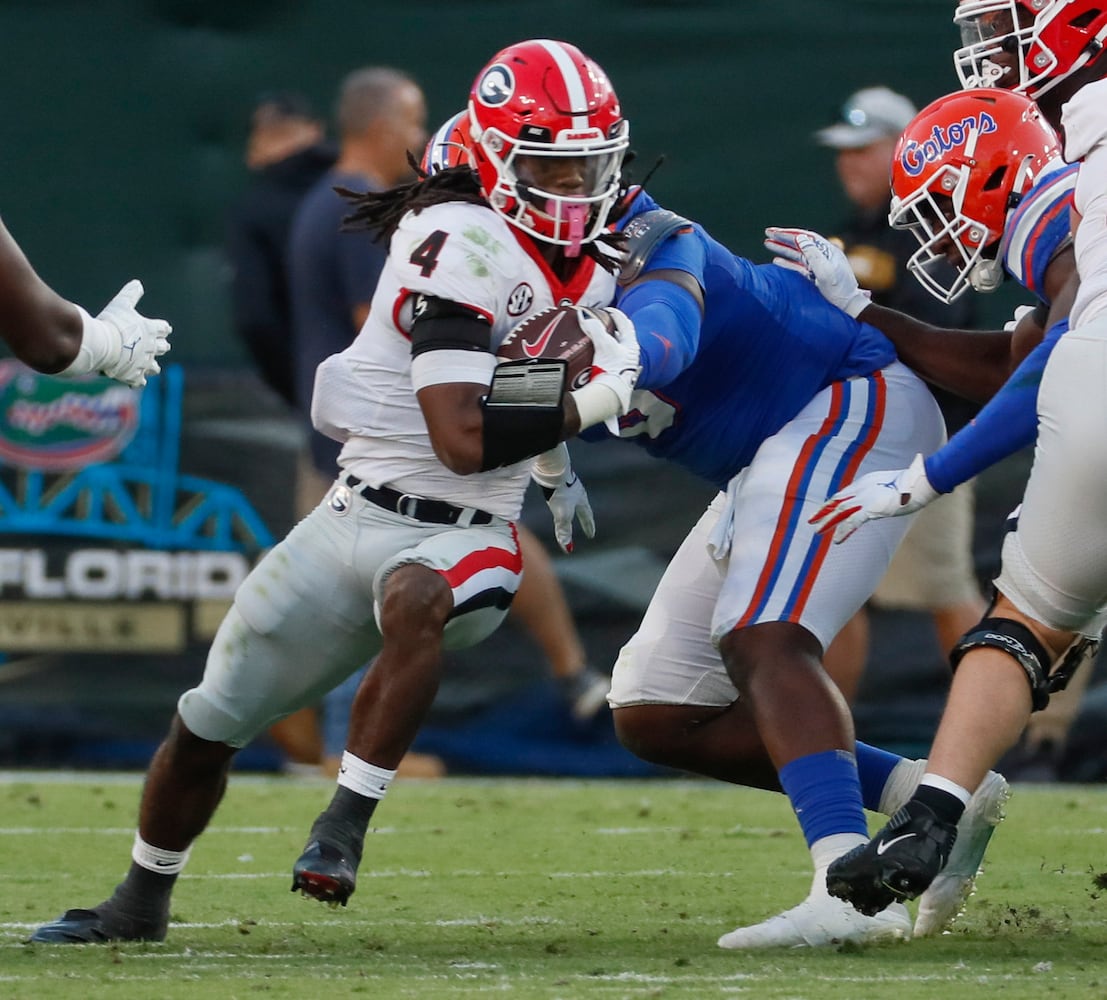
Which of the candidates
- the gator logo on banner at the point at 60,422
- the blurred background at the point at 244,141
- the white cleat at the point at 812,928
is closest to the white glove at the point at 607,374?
the white cleat at the point at 812,928

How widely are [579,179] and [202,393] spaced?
359cm

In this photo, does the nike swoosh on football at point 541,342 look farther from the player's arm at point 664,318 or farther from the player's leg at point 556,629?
the player's leg at point 556,629

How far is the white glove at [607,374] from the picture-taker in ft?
12.9

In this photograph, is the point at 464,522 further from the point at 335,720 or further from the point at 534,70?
the point at 335,720

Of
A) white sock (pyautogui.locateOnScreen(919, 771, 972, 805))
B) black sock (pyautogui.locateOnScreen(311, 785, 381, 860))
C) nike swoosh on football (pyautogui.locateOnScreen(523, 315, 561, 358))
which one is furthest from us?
nike swoosh on football (pyautogui.locateOnScreen(523, 315, 561, 358))

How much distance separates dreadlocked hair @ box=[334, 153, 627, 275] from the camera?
13.8 ft

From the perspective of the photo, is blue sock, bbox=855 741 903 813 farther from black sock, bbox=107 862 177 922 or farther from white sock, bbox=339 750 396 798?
black sock, bbox=107 862 177 922

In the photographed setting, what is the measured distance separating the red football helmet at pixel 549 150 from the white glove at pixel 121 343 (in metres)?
0.69

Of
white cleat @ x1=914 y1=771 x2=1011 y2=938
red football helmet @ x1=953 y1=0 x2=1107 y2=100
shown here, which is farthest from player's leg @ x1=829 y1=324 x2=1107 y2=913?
red football helmet @ x1=953 y1=0 x2=1107 y2=100

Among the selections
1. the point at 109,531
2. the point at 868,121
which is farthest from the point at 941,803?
the point at 109,531

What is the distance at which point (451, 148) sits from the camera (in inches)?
177

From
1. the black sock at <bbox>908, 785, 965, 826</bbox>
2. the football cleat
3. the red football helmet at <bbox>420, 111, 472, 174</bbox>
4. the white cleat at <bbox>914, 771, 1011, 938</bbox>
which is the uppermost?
the red football helmet at <bbox>420, 111, 472, 174</bbox>

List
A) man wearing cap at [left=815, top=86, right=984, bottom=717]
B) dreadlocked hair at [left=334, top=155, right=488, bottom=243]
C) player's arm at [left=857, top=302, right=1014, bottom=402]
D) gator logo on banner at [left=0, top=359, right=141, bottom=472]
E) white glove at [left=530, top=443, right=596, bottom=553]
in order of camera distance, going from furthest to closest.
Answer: gator logo on banner at [left=0, top=359, right=141, bottom=472]
man wearing cap at [left=815, top=86, right=984, bottom=717]
player's arm at [left=857, top=302, right=1014, bottom=402]
white glove at [left=530, top=443, right=596, bottom=553]
dreadlocked hair at [left=334, top=155, right=488, bottom=243]

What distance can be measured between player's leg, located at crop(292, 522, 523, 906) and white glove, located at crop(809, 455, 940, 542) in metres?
0.65
